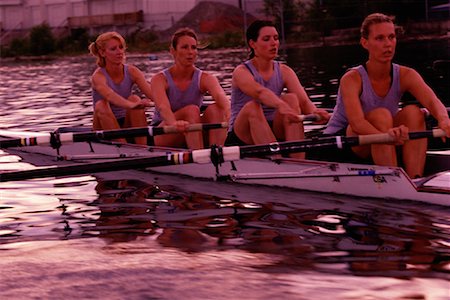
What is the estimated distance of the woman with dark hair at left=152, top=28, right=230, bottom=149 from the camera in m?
10.8

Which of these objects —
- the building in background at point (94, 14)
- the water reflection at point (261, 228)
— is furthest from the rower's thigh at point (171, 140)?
the building in background at point (94, 14)

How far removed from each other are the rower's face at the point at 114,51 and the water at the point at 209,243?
80.1 inches

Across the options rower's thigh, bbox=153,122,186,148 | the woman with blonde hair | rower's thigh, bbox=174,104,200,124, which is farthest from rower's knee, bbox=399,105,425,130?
the woman with blonde hair

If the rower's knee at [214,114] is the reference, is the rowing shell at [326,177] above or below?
below

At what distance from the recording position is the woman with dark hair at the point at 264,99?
9695 mm

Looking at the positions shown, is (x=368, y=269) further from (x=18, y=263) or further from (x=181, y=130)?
(x=181, y=130)

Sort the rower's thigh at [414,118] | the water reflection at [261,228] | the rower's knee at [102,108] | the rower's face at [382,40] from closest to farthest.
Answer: the water reflection at [261,228], the rower's face at [382,40], the rower's thigh at [414,118], the rower's knee at [102,108]

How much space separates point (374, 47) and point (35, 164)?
640cm

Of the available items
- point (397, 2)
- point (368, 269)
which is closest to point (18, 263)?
point (368, 269)

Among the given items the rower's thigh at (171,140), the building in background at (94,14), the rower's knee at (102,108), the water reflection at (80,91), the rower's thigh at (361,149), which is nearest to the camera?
the rower's thigh at (361,149)

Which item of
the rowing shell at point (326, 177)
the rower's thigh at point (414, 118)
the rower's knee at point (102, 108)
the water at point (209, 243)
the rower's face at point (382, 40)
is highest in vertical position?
the rower's face at point (382, 40)

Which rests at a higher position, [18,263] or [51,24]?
[51,24]

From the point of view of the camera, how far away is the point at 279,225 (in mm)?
8031

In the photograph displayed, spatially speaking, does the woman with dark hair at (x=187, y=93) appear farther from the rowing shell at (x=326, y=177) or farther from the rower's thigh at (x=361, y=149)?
the rower's thigh at (x=361, y=149)
